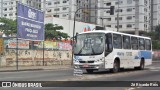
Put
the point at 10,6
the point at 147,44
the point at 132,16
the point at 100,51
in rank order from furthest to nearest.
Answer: the point at 10,6 → the point at 132,16 → the point at 147,44 → the point at 100,51

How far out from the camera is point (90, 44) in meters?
23.7

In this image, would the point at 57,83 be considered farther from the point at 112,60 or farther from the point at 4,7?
the point at 4,7

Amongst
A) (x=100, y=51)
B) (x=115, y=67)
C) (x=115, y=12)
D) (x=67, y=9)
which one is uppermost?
(x=67, y=9)

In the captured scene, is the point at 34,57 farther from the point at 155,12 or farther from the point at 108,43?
the point at 155,12

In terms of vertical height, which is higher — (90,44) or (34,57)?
(90,44)

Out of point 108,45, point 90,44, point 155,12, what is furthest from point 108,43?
point 155,12

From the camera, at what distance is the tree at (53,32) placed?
73062 mm

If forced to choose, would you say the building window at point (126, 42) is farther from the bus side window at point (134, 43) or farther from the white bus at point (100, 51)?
the bus side window at point (134, 43)

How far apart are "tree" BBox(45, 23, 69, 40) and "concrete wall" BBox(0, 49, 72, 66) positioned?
2762 cm

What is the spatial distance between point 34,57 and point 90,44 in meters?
16.8

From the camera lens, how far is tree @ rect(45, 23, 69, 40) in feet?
240

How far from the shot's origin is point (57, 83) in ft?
51.9

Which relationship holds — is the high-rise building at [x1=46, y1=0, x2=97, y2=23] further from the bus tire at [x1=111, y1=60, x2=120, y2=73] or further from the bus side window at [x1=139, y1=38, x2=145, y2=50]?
the bus tire at [x1=111, y1=60, x2=120, y2=73]

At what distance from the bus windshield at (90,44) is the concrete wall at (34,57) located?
537 inches
